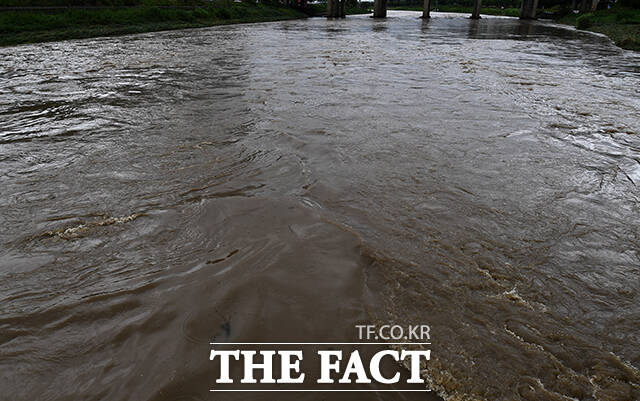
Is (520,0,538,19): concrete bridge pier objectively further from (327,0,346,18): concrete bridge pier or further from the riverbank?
the riverbank

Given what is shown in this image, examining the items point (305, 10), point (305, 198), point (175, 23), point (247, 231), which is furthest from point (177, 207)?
point (305, 10)

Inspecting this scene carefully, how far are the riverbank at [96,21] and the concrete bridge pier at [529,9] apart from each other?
3794 cm

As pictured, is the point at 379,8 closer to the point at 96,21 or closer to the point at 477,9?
the point at 477,9

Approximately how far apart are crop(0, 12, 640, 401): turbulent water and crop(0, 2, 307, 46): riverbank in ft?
51.0

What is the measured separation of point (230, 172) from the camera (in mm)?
3916

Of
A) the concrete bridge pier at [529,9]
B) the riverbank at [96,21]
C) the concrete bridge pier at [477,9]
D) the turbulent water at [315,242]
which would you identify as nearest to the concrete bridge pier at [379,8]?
the concrete bridge pier at [477,9]

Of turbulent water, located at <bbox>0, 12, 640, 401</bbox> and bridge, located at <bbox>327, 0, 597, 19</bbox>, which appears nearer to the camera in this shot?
turbulent water, located at <bbox>0, 12, 640, 401</bbox>

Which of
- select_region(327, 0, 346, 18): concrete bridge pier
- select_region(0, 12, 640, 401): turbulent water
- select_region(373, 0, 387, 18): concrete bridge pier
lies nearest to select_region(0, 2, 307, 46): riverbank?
select_region(0, 12, 640, 401): turbulent water

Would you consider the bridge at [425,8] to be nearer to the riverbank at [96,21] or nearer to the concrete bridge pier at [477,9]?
the concrete bridge pier at [477,9]

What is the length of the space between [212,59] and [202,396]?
41.1 feet

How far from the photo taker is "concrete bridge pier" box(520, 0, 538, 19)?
157ft

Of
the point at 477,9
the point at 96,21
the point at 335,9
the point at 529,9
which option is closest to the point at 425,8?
the point at 477,9

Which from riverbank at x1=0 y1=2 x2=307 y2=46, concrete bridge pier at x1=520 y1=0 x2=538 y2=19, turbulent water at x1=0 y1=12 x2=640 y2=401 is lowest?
turbulent water at x1=0 y1=12 x2=640 y2=401

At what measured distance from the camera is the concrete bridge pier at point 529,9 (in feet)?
157
